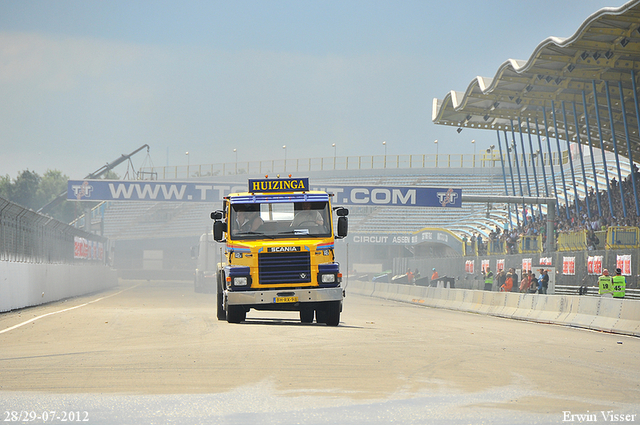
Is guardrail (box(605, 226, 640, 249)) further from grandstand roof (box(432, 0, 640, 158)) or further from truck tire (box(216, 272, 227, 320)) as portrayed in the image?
truck tire (box(216, 272, 227, 320))

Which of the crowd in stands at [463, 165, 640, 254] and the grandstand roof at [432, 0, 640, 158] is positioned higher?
the grandstand roof at [432, 0, 640, 158]

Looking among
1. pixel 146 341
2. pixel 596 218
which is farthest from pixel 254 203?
pixel 596 218

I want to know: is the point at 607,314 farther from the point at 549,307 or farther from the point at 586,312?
the point at 549,307

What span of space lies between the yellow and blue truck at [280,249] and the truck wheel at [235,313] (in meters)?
0.39

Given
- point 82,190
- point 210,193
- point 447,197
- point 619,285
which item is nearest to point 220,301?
point 619,285

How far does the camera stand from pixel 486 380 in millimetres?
9211

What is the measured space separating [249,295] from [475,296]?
49.7 feet

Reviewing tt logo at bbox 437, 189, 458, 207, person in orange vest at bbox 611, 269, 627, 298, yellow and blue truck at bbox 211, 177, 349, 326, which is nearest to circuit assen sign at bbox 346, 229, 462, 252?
tt logo at bbox 437, 189, 458, 207

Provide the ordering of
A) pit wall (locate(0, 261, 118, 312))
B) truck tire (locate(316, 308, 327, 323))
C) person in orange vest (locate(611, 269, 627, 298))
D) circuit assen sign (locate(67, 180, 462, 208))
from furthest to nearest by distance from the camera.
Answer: circuit assen sign (locate(67, 180, 462, 208)) < pit wall (locate(0, 261, 118, 312)) < person in orange vest (locate(611, 269, 627, 298)) < truck tire (locate(316, 308, 327, 323))

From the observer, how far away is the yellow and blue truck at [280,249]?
15891 mm

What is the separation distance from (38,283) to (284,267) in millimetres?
14990

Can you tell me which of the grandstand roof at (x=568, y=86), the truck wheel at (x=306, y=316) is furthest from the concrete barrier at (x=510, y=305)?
the grandstand roof at (x=568, y=86)

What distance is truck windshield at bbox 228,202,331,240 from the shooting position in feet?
52.9

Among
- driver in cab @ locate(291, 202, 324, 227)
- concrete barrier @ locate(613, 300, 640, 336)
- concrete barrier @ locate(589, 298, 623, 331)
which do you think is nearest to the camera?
driver in cab @ locate(291, 202, 324, 227)
